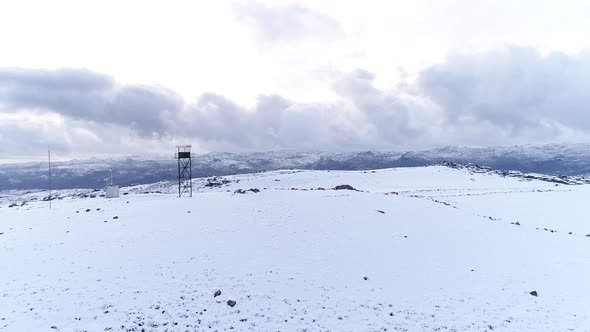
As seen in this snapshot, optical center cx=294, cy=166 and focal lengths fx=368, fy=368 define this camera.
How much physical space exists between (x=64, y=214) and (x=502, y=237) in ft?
155

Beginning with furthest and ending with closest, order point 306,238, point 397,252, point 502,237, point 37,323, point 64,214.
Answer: point 64,214
point 502,237
point 306,238
point 397,252
point 37,323

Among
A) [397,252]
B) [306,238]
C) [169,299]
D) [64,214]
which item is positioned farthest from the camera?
[64,214]

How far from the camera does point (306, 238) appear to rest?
31344mm

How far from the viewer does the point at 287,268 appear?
25.3m

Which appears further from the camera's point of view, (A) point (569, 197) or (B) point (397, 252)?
(A) point (569, 197)

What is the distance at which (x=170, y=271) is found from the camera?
24672mm

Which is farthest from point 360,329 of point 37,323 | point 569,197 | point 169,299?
point 569,197

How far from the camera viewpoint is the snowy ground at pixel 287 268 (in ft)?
63.3

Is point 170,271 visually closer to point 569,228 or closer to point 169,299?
point 169,299

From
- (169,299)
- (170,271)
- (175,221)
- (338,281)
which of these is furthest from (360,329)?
(175,221)

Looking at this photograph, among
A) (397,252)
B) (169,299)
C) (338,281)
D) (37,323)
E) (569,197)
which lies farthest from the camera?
(569,197)

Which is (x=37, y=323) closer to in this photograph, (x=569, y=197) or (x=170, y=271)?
(x=170, y=271)

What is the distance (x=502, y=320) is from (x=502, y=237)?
60.5 feet

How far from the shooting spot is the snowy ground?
19.3 meters
